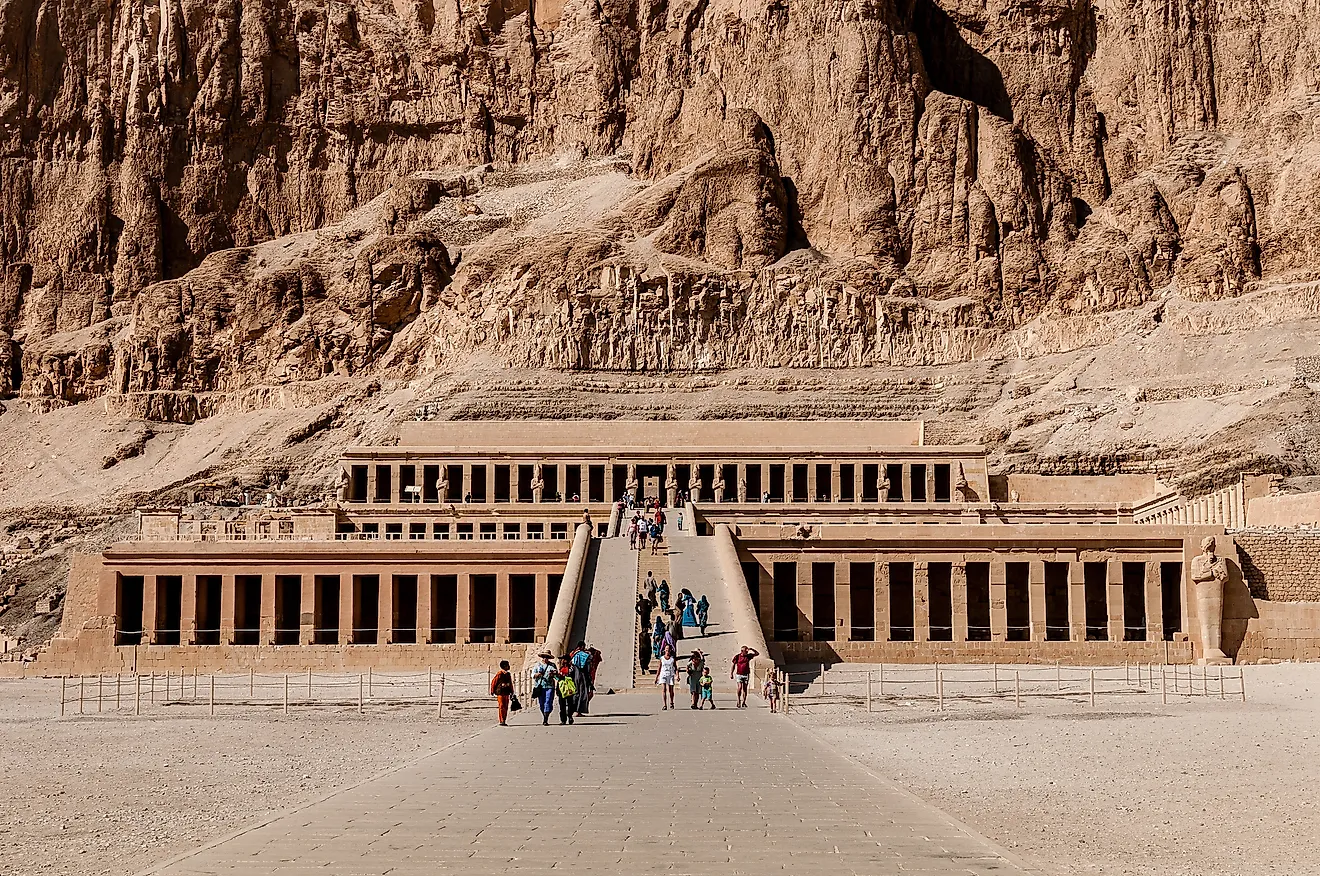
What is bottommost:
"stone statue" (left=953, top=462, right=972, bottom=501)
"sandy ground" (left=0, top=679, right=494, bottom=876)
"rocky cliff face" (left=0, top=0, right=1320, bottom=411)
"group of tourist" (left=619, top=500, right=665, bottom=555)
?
"sandy ground" (left=0, top=679, right=494, bottom=876)

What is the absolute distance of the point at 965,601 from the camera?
43.4m

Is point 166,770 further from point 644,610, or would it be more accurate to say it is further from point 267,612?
point 267,612

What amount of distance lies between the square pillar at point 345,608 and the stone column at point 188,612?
418cm

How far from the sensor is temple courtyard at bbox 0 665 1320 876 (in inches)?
515

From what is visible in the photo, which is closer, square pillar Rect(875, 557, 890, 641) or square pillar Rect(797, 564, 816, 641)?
square pillar Rect(797, 564, 816, 641)

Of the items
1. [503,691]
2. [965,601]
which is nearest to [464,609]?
[965,601]

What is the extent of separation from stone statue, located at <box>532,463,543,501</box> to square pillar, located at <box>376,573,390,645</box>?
21.6 m

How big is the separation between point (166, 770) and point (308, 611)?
993 inches

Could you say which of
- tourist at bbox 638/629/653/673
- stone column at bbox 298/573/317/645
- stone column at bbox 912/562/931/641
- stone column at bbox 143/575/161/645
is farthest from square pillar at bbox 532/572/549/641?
stone column at bbox 143/575/161/645

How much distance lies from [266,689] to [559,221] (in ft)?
299

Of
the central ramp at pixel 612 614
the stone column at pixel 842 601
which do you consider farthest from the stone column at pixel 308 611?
the stone column at pixel 842 601

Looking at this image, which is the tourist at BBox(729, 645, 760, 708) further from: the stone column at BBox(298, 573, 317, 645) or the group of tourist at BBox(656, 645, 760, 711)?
the stone column at BBox(298, 573, 317, 645)

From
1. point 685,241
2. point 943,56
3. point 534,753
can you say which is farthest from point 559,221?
point 534,753

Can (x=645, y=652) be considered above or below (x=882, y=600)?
below
